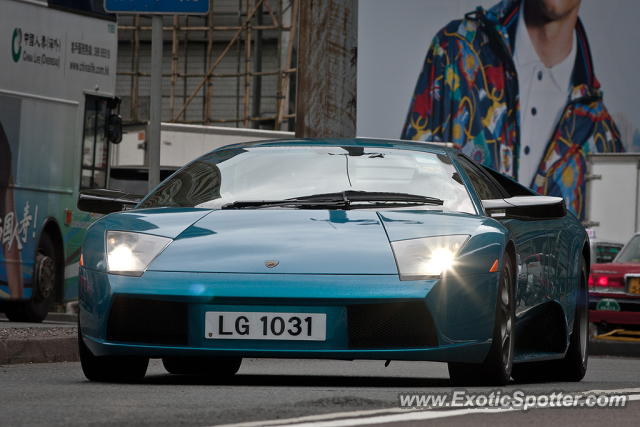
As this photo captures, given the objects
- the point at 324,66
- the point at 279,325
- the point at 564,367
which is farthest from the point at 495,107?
the point at 279,325

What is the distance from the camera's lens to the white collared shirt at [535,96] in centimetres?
2306

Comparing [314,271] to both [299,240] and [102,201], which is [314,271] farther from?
[102,201]

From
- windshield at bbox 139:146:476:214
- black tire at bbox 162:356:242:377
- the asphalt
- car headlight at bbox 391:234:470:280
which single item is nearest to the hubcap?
the asphalt

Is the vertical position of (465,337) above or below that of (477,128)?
below

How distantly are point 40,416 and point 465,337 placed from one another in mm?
1835

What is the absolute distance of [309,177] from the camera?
5941mm

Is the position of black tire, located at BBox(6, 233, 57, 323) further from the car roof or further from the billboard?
the billboard

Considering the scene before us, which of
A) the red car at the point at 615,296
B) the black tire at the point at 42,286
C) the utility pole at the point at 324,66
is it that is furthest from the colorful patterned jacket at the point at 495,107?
the utility pole at the point at 324,66

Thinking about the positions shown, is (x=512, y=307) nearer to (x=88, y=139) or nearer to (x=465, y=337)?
(x=465, y=337)

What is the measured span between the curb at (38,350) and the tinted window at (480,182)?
9.56 feet

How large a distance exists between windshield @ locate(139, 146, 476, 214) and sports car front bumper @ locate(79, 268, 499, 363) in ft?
2.49

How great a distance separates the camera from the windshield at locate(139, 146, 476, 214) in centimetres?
584

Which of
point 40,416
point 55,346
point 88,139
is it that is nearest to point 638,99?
point 88,139

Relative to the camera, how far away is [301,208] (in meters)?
5.64
